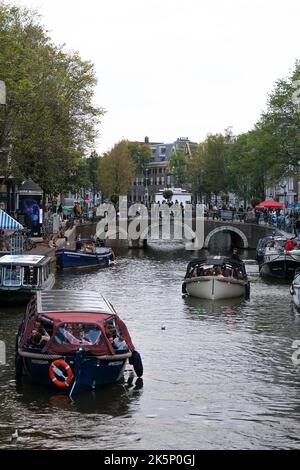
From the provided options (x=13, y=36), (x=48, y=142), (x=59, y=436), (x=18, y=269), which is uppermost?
(x=13, y=36)

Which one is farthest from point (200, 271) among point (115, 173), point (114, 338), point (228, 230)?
point (115, 173)

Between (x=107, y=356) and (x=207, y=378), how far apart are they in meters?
4.18

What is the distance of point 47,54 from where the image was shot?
226ft

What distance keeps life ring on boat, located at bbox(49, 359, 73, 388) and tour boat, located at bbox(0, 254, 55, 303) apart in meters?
16.6

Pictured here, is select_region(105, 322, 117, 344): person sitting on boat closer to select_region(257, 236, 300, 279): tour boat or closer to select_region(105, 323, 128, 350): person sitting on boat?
select_region(105, 323, 128, 350): person sitting on boat

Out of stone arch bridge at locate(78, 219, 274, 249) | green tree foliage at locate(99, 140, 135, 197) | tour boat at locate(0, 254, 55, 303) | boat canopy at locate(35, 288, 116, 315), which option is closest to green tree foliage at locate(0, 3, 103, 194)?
stone arch bridge at locate(78, 219, 274, 249)

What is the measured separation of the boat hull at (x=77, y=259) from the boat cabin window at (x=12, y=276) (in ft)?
69.5

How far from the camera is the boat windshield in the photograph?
25625 mm

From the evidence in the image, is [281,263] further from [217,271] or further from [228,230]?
[228,230]

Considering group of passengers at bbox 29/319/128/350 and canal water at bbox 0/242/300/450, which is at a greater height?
group of passengers at bbox 29/319/128/350

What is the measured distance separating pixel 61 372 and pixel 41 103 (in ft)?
119

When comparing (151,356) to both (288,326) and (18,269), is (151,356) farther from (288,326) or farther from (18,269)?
(18,269)

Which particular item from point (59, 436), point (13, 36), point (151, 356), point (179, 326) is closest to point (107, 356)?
point (59, 436)

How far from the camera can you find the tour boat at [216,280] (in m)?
46.3
